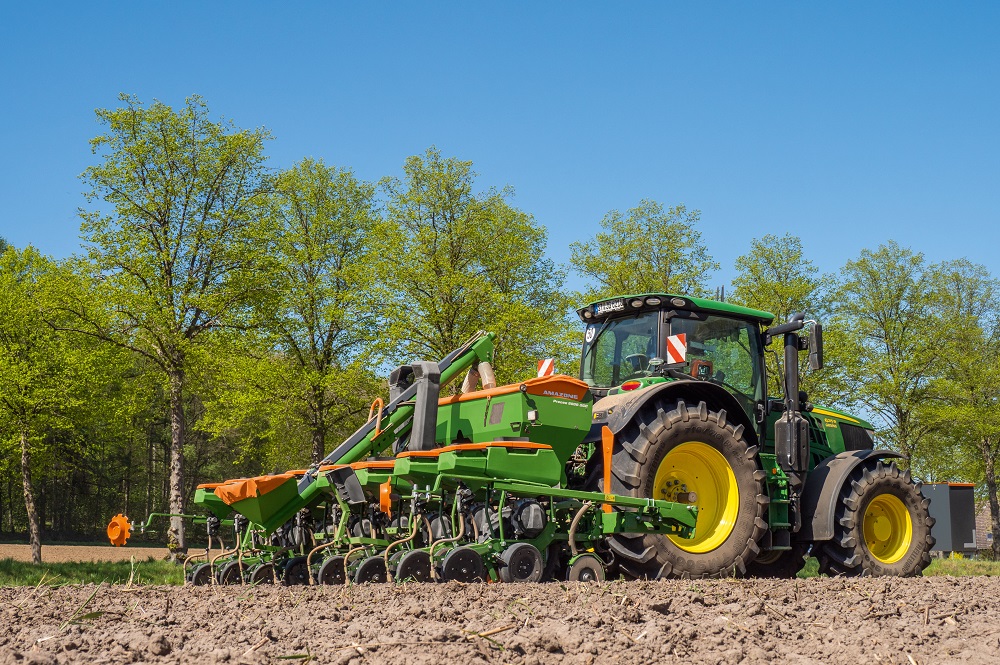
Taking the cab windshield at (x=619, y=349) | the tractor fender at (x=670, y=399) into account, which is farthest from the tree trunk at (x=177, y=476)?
the tractor fender at (x=670, y=399)

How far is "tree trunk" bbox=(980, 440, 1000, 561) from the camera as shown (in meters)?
29.2

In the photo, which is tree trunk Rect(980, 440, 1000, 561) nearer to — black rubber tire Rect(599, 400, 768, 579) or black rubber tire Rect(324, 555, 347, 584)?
black rubber tire Rect(599, 400, 768, 579)

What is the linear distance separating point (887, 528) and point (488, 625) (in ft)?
22.6

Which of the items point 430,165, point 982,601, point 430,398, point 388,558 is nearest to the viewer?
point 982,601

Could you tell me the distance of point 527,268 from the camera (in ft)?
80.6

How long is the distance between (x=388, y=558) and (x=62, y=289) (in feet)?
50.0

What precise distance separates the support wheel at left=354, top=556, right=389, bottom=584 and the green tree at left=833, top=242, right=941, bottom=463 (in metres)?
21.9

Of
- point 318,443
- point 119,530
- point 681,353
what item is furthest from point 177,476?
point 681,353

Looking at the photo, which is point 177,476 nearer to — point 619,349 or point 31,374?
point 31,374

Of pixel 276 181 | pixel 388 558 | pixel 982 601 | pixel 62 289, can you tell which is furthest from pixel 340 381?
pixel 982 601

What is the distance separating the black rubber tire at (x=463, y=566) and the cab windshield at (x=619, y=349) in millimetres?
3236

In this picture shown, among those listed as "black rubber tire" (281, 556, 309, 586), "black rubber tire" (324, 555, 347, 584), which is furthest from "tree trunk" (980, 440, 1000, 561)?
"black rubber tire" (324, 555, 347, 584)

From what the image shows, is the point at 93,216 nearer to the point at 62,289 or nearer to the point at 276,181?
the point at 62,289

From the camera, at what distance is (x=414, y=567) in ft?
21.5
